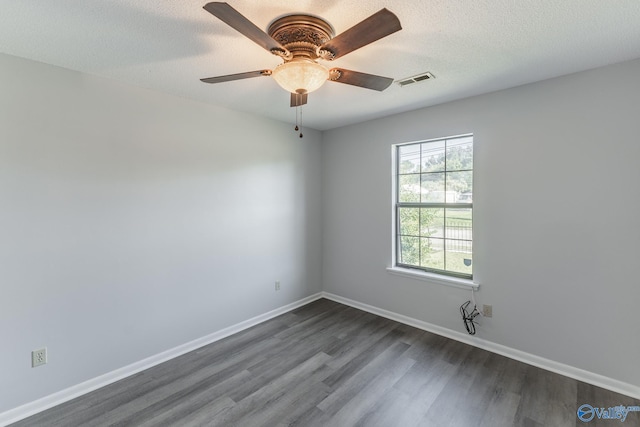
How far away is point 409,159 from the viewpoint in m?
3.40

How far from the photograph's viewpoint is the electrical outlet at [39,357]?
2004 millimetres

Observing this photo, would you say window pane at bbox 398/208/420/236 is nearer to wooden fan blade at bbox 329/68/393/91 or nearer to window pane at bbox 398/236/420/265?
window pane at bbox 398/236/420/265

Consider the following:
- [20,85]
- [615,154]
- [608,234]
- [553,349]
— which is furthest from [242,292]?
[615,154]

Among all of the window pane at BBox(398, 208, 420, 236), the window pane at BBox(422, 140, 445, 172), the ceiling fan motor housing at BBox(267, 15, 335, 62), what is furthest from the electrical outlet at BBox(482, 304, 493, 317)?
the ceiling fan motor housing at BBox(267, 15, 335, 62)

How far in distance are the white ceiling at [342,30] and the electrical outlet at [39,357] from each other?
2069mm

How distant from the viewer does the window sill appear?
9.35ft

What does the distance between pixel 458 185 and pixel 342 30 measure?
2.04m

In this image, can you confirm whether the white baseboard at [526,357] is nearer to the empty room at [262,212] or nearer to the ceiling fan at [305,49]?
the empty room at [262,212]

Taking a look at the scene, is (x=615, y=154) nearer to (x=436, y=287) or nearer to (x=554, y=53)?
(x=554, y=53)

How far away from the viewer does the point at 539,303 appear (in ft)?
8.09

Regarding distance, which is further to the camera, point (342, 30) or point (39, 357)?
point (39, 357)

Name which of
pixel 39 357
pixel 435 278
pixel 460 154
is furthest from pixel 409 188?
pixel 39 357

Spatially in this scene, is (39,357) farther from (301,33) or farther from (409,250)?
(409,250)

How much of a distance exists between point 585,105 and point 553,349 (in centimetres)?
203
